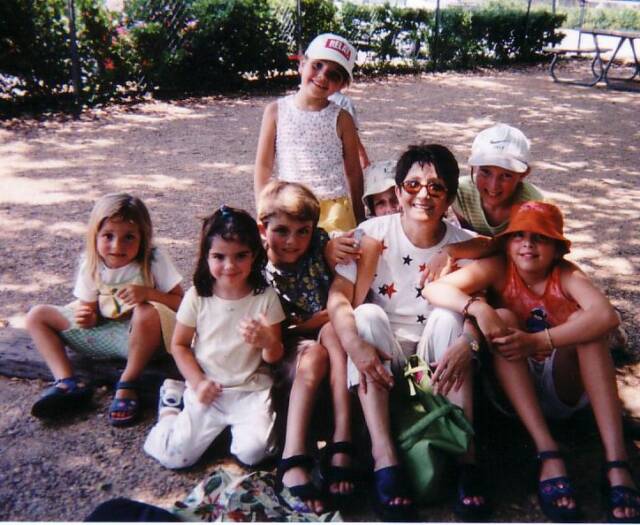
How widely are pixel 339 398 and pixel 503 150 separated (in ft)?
4.63

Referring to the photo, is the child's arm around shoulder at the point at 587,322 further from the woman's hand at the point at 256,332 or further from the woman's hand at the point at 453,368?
the woman's hand at the point at 256,332

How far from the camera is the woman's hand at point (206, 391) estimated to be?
8.50 ft

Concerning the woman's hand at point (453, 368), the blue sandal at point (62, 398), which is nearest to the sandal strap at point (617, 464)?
the woman's hand at point (453, 368)

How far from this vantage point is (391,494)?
233 cm

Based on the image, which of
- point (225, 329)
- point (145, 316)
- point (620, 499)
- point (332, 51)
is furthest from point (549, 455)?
point (332, 51)

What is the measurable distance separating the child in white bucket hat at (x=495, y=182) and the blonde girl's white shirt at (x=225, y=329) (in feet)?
3.88

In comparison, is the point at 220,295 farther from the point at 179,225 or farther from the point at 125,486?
the point at 179,225

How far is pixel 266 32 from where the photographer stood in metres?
11.5

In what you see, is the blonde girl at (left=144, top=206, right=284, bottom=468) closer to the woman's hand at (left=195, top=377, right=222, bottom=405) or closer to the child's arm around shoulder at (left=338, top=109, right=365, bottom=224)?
the woman's hand at (left=195, top=377, right=222, bottom=405)

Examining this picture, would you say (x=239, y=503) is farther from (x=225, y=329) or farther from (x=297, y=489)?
(x=225, y=329)

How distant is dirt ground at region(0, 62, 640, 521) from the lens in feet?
8.42

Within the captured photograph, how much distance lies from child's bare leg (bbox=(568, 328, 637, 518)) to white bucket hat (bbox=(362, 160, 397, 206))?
4.38 ft

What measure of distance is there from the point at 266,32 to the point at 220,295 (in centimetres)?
972

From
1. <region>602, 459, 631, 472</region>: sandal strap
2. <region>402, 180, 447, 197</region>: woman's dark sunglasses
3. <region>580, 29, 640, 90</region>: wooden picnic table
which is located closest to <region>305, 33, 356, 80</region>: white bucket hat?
<region>402, 180, 447, 197</region>: woman's dark sunglasses
